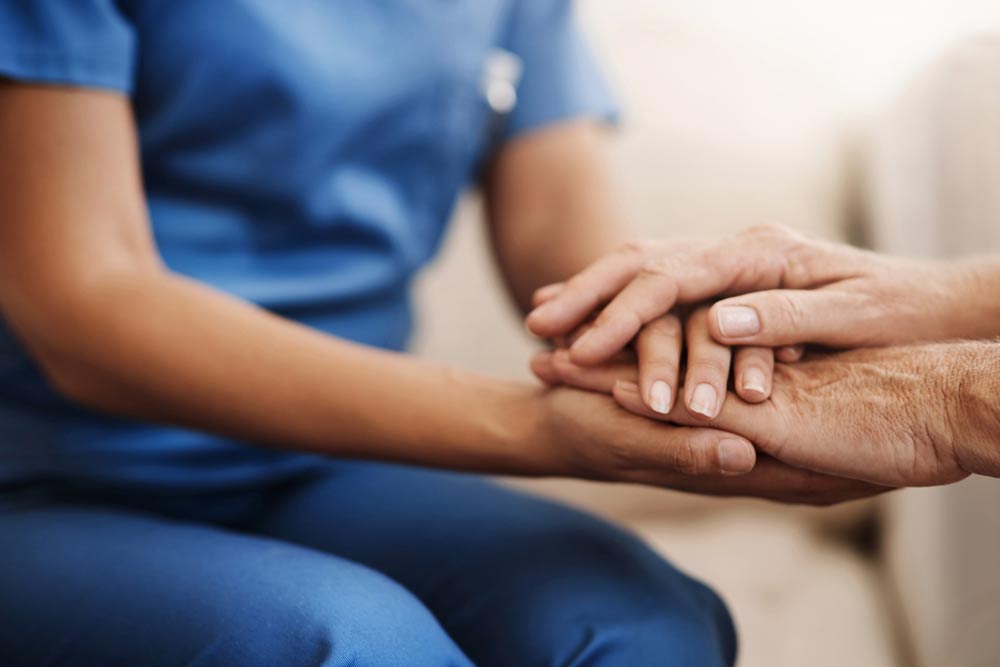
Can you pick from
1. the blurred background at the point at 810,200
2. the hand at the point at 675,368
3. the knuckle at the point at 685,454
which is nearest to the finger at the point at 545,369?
the hand at the point at 675,368

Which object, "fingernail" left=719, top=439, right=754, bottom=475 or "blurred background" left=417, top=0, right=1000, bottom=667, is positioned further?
"blurred background" left=417, top=0, right=1000, bottom=667

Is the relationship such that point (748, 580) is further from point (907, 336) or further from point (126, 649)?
point (126, 649)

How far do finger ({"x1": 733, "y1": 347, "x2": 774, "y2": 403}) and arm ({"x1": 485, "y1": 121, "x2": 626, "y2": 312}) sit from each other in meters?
0.33

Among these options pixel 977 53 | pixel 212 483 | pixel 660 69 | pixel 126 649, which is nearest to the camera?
pixel 126 649

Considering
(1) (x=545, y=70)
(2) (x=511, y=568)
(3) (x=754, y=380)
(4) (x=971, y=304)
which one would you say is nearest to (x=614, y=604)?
(2) (x=511, y=568)

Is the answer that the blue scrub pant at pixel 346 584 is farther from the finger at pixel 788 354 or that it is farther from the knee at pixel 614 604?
the finger at pixel 788 354

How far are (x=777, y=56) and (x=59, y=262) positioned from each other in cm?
99

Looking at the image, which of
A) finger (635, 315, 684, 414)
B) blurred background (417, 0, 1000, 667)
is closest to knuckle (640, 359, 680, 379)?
finger (635, 315, 684, 414)

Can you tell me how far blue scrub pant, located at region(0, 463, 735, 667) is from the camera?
0.56m

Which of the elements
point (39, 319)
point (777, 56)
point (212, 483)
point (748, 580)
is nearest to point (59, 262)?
point (39, 319)

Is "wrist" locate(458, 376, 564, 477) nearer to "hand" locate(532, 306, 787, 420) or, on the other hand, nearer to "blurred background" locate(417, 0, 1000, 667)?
"hand" locate(532, 306, 787, 420)

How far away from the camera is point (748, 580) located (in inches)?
40.5

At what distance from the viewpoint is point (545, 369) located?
0.67 m

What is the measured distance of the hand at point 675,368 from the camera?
1.93 ft
